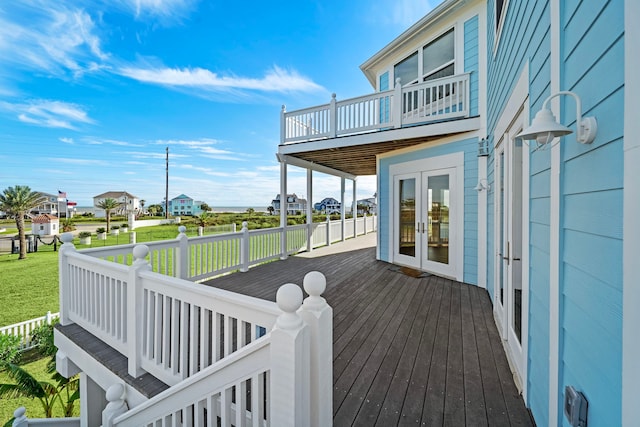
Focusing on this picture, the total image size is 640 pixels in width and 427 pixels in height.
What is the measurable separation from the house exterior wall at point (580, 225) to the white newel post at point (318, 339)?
98 cm

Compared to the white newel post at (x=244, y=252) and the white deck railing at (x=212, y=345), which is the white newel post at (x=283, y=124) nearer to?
the white newel post at (x=244, y=252)

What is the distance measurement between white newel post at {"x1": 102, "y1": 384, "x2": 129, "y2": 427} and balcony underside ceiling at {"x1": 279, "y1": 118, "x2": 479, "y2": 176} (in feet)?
17.5

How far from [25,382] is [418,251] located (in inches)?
279

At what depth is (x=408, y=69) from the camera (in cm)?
629

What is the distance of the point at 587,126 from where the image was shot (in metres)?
0.96

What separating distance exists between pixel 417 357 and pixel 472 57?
17.2ft

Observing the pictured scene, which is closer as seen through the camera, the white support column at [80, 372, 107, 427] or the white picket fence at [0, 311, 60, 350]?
the white support column at [80, 372, 107, 427]

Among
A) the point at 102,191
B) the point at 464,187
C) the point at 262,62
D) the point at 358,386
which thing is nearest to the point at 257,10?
the point at 262,62

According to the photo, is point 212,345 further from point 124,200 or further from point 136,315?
point 124,200

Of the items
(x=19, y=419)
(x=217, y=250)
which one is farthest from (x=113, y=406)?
(x=217, y=250)

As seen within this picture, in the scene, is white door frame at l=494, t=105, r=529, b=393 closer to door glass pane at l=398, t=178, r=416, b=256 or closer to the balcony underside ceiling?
the balcony underside ceiling

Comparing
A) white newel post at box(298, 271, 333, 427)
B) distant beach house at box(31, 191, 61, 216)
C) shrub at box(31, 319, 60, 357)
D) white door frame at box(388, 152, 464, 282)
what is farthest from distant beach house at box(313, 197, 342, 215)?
white newel post at box(298, 271, 333, 427)

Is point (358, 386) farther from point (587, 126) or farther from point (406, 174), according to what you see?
point (406, 174)

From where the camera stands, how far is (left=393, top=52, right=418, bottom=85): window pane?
6.11 metres
